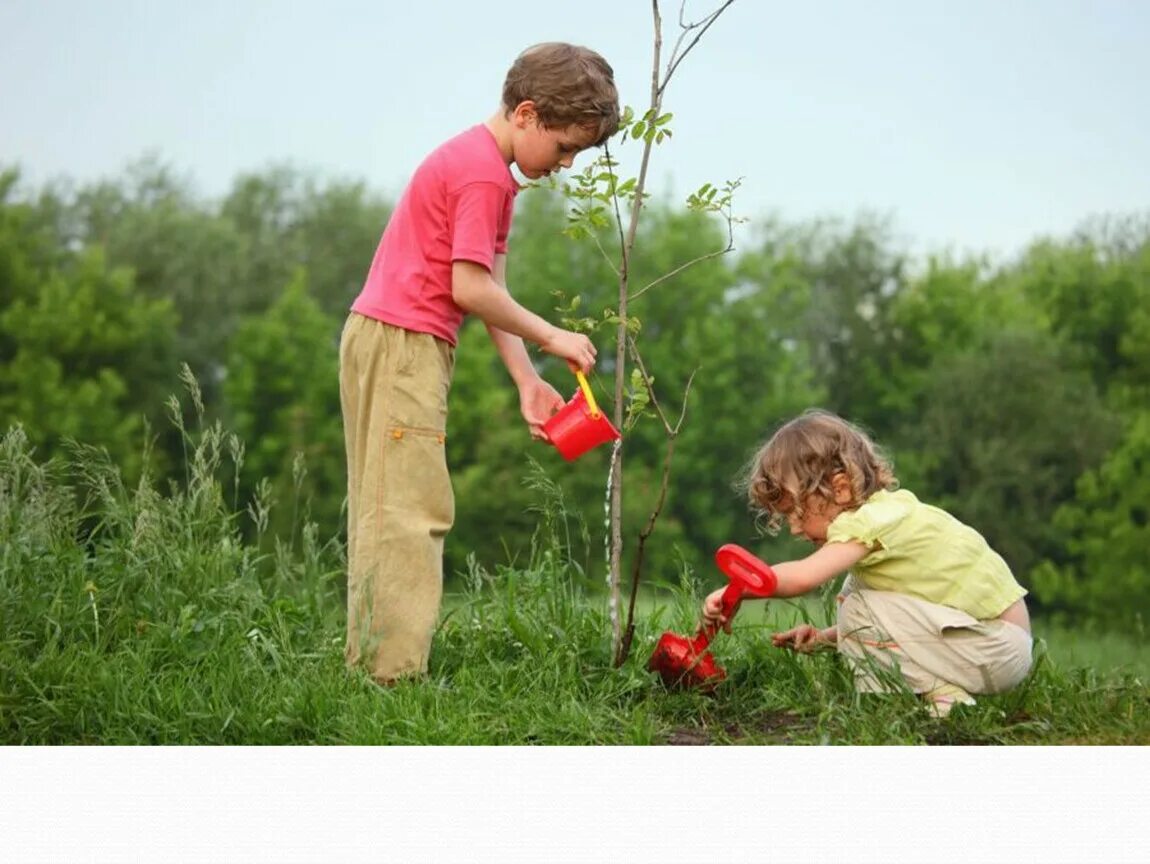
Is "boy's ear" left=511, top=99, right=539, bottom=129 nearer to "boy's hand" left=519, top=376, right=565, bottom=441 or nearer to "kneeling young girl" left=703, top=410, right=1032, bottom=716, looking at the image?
"boy's hand" left=519, top=376, right=565, bottom=441

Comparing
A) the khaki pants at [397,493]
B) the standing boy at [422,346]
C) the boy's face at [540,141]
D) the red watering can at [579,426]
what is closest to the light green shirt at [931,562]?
the red watering can at [579,426]

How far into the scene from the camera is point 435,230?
9.79ft

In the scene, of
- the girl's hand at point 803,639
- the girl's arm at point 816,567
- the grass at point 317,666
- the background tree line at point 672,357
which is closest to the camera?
the girl's arm at point 816,567

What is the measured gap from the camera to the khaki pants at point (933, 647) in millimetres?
2824

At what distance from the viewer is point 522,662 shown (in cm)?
306

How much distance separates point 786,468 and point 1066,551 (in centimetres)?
2444

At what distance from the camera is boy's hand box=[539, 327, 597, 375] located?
110 inches

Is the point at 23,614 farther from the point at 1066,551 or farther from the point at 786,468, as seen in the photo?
the point at 1066,551

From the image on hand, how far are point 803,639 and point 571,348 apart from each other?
2.83 feet

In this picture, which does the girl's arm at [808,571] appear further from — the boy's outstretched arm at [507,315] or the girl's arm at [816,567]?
the boy's outstretched arm at [507,315]

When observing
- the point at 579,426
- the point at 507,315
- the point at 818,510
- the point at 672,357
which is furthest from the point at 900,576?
the point at 672,357

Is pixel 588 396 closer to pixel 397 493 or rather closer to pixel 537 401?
pixel 537 401

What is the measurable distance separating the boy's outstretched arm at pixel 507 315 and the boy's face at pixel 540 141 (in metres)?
0.28

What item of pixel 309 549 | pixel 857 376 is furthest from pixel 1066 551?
pixel 309 549
